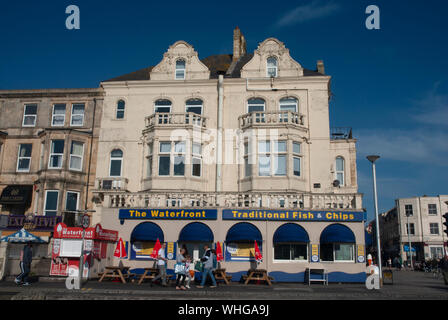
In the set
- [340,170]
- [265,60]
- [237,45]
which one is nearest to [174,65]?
[237,45]

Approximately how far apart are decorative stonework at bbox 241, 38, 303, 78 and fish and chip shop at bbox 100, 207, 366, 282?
11822 millimetres

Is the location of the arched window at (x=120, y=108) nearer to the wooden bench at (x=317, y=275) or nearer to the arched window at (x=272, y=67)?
the arched window at (x=272, y=67)

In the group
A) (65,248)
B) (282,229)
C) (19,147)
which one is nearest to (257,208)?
(282,229)

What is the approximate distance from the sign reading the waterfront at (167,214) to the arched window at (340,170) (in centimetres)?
1153

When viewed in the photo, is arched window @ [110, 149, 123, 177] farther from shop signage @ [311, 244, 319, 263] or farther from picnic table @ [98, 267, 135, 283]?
shop signage @ [311, 244, 319, 263]

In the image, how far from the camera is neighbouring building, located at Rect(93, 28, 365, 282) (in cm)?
2275

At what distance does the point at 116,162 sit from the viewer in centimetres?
2945

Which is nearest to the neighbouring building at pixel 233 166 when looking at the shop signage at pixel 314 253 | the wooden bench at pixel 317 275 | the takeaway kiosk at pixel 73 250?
the shop signage at pixel 314 253

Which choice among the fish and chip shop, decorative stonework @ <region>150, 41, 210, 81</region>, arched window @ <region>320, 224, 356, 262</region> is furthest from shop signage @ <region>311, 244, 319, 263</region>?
decorative stonework @ <region>150, 41, 210, 81</region>

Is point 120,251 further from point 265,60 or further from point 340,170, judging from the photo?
point 265,60

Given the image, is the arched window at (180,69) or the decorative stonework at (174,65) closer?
the decorative stonework at (174,65)

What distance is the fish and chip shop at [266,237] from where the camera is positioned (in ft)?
73.4

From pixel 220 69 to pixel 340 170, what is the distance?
1240cm

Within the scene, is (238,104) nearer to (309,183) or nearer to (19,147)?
Answer: (309,183)
